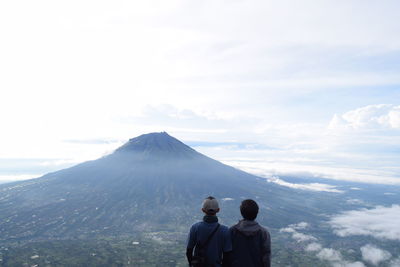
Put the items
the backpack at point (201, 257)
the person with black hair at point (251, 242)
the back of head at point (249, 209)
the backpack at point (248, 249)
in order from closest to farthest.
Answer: the back of head at point (249, 209) → the person with black hair at point (251, 242) → the backpack at point (248, 249) → the backpack at point (201, 257)

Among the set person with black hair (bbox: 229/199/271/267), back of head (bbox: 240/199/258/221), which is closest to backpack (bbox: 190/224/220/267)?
person with black hair (bbox: 229/199/271/267)

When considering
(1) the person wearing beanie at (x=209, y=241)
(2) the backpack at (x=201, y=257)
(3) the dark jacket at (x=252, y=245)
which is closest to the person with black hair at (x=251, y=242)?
(3) the dark jacket at (x=252, y=245)

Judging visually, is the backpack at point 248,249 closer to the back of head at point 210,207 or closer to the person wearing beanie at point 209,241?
the person wearing beanie at point 209,241

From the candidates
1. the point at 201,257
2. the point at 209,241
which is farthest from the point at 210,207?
the point at 201,257

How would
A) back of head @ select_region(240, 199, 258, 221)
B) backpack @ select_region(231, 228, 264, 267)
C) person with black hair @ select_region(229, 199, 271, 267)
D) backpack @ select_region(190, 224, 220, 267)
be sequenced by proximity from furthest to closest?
backpack @ select_region(190, 224, 220, 267), backpack @ select_region(231, 228, 264, 267), person with black hair @ select_region(229, 199, 271, 267), back of head @ select_region(240, 199, 258, 221)

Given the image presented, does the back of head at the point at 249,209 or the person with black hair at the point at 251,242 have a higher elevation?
the back of head at the point at 249,209

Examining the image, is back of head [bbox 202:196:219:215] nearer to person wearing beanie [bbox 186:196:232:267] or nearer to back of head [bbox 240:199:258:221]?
person wearing beanie [bbox 186:196:232:267]

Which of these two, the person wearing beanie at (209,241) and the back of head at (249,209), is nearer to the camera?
the back of head at (249,209)

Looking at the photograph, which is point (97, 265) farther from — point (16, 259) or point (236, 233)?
point (236, 233)
